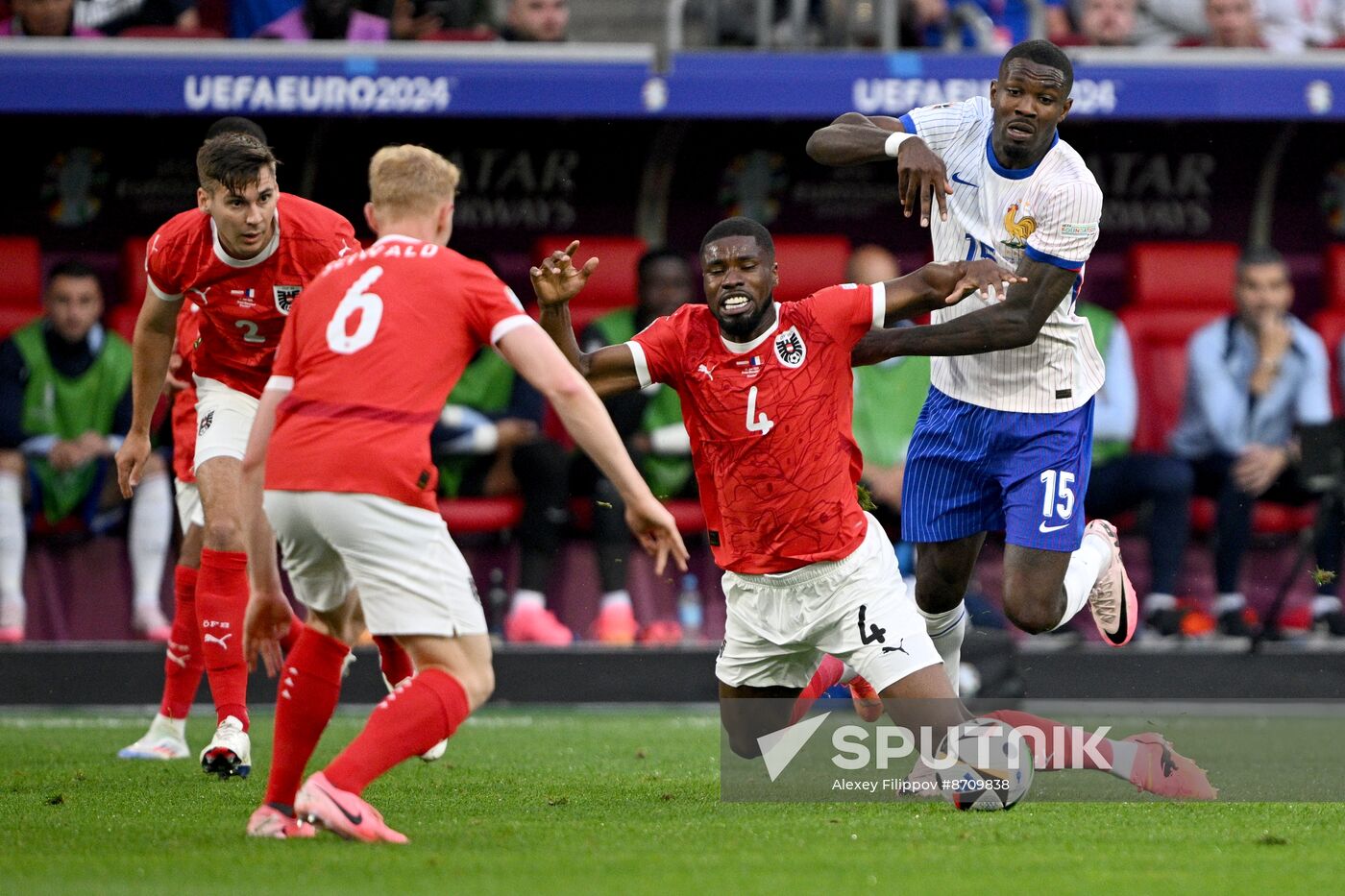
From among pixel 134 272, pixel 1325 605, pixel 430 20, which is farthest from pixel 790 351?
pixel 134 272

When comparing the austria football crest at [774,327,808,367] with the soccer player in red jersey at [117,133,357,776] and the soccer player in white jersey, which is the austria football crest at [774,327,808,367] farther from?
the soccer player in red jersey at [117,133,357,776]

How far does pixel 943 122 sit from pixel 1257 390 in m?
4.99

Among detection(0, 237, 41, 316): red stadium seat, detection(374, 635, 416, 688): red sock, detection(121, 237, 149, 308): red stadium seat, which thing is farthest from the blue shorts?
detection(0, 237, 41, 316): red stadium seat

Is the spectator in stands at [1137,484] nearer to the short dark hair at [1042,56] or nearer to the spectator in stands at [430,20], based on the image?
the spectator in stands at [430,20]

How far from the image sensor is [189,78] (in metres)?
9.98

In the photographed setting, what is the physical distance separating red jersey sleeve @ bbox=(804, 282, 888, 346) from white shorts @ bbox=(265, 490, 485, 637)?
1537mm

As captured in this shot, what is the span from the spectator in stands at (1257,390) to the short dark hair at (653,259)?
9.65ft

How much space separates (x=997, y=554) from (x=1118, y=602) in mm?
4664

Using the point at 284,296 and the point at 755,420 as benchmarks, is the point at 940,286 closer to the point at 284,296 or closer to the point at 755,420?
the point at 755,420

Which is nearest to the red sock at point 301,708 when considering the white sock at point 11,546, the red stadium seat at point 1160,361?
the white sock at point 11,546

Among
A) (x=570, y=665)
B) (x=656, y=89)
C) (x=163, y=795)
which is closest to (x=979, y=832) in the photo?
(x=163, y=795)

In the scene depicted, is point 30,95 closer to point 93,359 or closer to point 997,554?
point 93,359

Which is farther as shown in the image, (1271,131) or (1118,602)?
(1271,131)

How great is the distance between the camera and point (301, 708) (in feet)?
15.7
